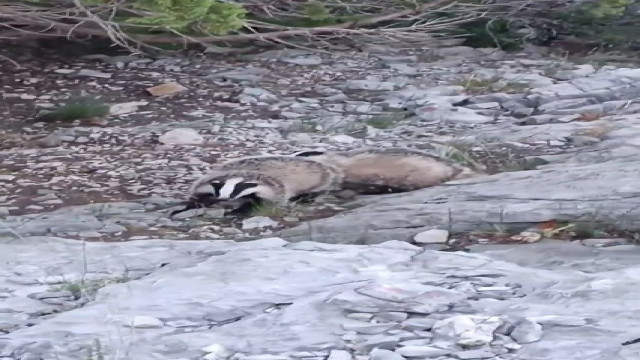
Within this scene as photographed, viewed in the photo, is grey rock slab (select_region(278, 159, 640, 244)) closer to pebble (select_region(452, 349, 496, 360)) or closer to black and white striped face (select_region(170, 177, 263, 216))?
black and white striped face (select_region(170, 177, 263, 216))

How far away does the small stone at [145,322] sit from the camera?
2.77 meters

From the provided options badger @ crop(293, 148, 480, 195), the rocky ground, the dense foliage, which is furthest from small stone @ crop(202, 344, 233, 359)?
the dense foliage

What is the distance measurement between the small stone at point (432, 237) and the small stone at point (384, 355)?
1418 mm

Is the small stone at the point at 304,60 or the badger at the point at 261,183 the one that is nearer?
the badger at the point at 261,183

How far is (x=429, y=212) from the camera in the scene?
4.22 m

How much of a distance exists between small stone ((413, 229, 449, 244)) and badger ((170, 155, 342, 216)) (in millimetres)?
788

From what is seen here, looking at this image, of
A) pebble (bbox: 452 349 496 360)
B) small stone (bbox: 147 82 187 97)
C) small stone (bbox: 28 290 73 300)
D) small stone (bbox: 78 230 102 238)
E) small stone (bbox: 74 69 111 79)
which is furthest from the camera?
small stone (bbox: 74 69 111 79)

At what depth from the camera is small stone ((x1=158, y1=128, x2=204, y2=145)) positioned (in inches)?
229

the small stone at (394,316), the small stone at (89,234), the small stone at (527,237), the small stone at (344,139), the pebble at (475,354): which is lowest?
the small stone at (89,234)

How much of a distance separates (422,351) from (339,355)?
20 centimetres

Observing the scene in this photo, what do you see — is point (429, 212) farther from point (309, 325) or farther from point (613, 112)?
point (613, 112)

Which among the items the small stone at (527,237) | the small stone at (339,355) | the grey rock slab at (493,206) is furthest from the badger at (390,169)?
the small stone at (339,355)

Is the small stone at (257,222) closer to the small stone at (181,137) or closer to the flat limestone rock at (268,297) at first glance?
the flat limestone rock at (268,297)

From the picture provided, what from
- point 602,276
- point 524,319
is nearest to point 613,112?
point 602,276
